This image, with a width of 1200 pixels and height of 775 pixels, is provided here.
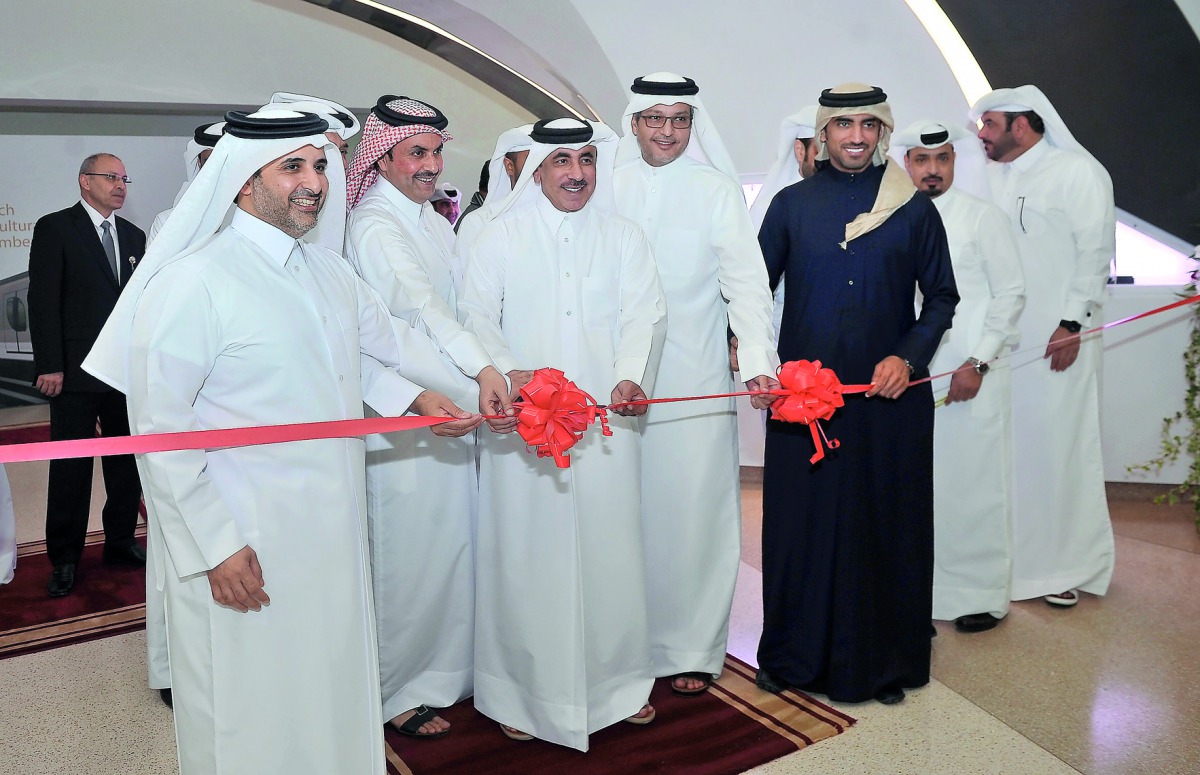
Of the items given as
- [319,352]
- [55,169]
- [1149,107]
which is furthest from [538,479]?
[55,169]

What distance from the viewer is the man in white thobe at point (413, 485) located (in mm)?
3088

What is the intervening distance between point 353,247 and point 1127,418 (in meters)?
4.77

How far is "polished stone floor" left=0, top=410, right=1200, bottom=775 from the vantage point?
294 cm

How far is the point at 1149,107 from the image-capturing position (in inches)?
231

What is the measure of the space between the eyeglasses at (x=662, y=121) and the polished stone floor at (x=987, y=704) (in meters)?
1.96

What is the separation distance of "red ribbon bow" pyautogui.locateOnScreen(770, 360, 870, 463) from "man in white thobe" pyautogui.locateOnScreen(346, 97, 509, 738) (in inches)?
37.6

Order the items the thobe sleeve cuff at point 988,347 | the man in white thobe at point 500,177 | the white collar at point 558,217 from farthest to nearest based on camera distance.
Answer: the thobe sleeve cuff at point 988,347 → the man in white thobe at point 500,177 → the white collar at point 558,217

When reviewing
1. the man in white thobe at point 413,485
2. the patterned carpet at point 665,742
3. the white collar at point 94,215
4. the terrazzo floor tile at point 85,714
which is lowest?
the terrazzo floor tile at point 85,714

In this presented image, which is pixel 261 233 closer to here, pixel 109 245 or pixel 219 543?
pixel 219 543

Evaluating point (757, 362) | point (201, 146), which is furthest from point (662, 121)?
point (201, 146)

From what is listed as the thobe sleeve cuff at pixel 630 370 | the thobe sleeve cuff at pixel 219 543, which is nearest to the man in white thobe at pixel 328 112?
the thobe sleeve cuff at pixel 219 543

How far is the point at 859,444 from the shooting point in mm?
3189

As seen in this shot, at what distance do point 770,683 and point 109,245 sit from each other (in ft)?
11.9

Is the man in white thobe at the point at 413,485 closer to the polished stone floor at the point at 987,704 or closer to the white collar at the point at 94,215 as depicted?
the polished stone floor at the point at 987,704
